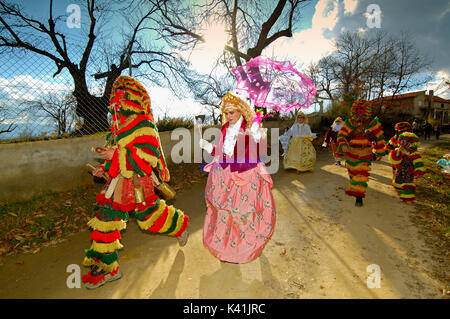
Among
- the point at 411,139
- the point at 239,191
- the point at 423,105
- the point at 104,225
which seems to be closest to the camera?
the point at 104,225

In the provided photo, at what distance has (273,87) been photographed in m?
3.88

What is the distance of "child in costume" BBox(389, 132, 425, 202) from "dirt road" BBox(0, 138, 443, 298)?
0.67 metres

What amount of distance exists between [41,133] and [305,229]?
5694 mm

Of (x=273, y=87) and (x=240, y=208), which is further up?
(x=273, y=87)

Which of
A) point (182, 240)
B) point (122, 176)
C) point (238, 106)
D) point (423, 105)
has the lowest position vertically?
point (182, 240)

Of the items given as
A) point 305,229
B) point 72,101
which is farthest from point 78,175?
point 305,229

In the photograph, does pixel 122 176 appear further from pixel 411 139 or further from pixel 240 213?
pixel 411 139

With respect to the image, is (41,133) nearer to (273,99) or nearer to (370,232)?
(273,99)

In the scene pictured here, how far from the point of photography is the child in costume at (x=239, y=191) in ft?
10.4

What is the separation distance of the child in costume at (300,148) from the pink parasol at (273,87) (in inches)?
163

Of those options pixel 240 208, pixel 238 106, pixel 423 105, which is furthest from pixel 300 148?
pixel 423 105

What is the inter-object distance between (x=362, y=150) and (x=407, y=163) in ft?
3.93

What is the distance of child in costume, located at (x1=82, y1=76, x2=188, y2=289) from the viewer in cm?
276

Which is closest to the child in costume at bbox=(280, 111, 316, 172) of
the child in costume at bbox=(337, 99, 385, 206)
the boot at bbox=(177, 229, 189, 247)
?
the child in costume at bbox=(337, 99, 385, 206)
